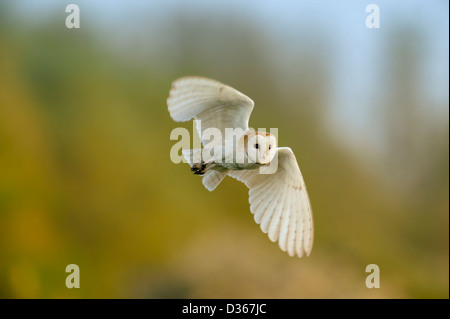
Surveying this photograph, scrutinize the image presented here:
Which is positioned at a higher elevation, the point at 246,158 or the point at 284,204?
the point at 246,158

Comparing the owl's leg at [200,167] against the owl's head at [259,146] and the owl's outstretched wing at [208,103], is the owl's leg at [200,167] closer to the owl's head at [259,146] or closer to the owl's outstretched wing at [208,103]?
the owl's outstretched wing at [208,103]

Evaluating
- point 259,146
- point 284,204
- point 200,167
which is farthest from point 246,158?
point 284,204

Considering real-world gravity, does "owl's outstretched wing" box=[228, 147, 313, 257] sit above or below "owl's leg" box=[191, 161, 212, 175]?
below

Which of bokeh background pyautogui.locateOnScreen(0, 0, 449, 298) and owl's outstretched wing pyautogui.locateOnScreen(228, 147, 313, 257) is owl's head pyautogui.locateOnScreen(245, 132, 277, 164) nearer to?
owl's outstretched wing pyautogui.locateOnScreen(228, 147, 313, 257)

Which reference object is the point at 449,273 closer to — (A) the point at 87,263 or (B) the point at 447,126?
(B) the point at 447,126

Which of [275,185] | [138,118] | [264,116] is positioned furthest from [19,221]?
[275,185]

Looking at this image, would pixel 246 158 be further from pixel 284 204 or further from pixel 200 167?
pixel 284 204

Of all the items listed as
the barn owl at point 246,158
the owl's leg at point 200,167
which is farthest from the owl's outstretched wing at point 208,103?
the owl's leg at point 200,167

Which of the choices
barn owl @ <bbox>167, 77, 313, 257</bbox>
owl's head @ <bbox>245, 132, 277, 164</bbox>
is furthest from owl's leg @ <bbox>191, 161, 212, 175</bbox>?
owl's head @ <bbox>245, 132, 277, 164</bbox>
